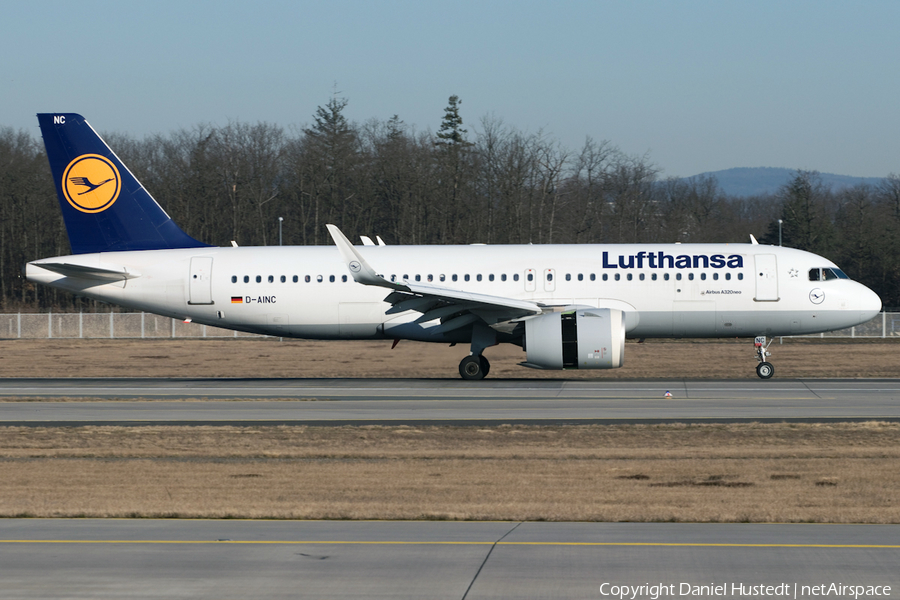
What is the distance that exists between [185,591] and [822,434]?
1306 centimetres

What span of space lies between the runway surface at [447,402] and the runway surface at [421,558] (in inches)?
378

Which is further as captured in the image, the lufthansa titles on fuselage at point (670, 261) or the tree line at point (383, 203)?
the tree line at point (383, 203)

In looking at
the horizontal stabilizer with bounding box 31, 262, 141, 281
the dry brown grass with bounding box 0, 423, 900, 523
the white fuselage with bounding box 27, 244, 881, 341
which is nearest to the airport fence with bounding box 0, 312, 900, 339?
the horizontal stabilizer with bounding box 31, 262, 141, 281

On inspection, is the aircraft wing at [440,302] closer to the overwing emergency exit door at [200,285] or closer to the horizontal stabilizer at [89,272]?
the overwing emergency exit door at [200,285]

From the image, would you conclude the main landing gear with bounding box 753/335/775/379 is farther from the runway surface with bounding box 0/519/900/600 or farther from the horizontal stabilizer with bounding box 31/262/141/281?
the runway surface with bounding box 0/519/900/600

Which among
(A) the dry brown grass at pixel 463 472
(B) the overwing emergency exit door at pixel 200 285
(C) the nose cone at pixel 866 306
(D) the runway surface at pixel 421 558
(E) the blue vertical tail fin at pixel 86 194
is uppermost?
(E) the blue vertical tail fin at pixel 86 194

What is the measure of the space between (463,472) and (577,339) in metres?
12.7

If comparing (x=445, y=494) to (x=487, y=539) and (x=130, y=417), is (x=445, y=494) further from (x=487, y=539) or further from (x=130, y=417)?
(x=130, y=417)

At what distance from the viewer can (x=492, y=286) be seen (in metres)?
28.0

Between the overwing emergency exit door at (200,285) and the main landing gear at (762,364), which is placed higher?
the overwing emergency exit door at (200,285)

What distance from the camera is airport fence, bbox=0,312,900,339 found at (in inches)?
2206

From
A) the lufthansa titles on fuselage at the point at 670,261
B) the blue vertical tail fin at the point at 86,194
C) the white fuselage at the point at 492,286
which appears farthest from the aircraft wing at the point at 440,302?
the blue vertical tail fin at the point at 86,194

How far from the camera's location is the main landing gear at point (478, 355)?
90.7 feet

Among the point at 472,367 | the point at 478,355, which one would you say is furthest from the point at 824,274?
the point at 472,367
